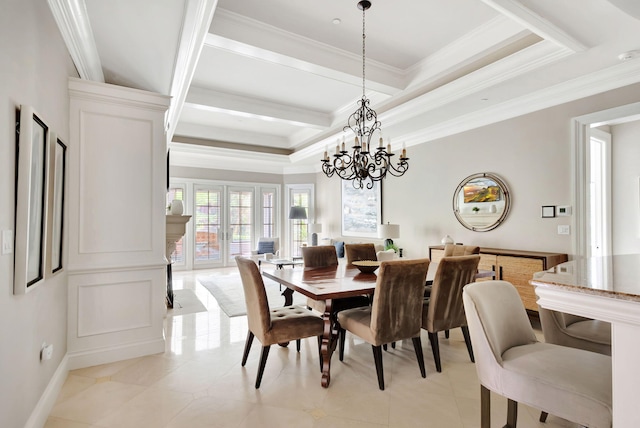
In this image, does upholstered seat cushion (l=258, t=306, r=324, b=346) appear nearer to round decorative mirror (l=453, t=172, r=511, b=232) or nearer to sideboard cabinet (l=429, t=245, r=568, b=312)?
sideboard cabinet (l=429, t=245, r=568, b=312)

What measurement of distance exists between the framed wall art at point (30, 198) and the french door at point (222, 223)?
6.23 m

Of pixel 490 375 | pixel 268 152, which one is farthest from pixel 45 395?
pixel 268 152

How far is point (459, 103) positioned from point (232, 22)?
2.76m

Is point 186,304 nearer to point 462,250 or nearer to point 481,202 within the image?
point 462,250

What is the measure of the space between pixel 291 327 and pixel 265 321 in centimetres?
21

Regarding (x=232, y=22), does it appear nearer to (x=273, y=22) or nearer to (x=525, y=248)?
(x=273, y=22)

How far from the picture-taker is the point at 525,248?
13.7 feet

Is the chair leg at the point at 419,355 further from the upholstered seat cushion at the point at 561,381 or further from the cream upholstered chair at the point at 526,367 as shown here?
the upholstered seat cushion at the point at 561,381

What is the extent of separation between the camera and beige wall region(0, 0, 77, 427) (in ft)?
4.90

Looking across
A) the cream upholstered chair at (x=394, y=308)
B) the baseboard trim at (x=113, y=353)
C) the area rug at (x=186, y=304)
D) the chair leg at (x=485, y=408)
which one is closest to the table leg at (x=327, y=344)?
the cream upholstered chair at (x=394, y=308)

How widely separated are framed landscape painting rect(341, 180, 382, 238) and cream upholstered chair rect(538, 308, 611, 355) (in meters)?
4.42

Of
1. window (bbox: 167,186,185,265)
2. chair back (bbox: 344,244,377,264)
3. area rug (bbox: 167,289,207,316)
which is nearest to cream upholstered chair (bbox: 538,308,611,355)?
chair back (bbox: 344,244,377,264)

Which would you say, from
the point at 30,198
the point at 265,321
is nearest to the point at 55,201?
the point at 30,198

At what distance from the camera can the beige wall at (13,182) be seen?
4.90 ft
